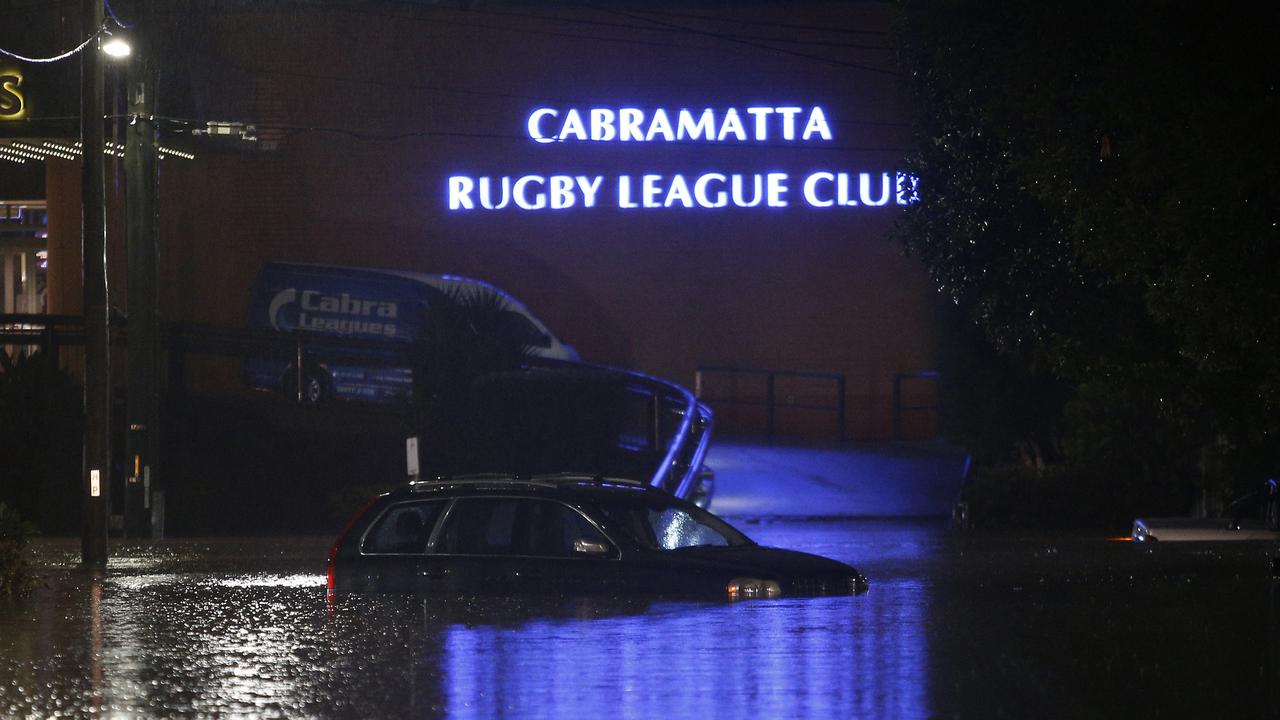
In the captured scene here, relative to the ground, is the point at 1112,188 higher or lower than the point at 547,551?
higher

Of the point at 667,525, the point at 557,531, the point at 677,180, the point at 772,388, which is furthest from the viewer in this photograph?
the point at 677,180

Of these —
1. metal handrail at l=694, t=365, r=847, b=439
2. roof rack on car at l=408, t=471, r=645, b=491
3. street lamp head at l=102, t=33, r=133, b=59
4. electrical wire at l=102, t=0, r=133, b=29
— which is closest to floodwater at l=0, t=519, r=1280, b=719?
roof rack on car at l=408, t=471, r=645, b=491

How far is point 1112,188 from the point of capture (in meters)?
13.8

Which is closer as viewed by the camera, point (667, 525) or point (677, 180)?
point (667, 525)

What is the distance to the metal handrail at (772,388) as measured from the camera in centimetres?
3409

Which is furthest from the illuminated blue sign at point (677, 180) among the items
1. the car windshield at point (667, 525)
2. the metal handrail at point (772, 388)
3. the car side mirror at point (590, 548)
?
the car side mirror at point (590, 548)

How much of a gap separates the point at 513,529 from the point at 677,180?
897 inches

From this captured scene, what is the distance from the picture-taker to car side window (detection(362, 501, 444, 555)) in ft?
41.2

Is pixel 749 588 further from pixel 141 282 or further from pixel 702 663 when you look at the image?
pixel 141 282

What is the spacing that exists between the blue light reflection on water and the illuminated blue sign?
71.3 ft

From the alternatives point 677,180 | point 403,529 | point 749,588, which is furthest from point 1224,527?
point 677,180

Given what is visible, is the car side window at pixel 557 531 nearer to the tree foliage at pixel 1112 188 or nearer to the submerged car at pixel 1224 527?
the tree foliage at pixel 1112 188

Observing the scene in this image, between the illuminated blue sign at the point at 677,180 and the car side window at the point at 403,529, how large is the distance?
22.3 m

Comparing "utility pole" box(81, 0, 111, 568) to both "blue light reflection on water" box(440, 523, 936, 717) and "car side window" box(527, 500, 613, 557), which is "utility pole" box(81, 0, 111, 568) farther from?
"blue light reflection on water" box(440, 523, 936, 717)
